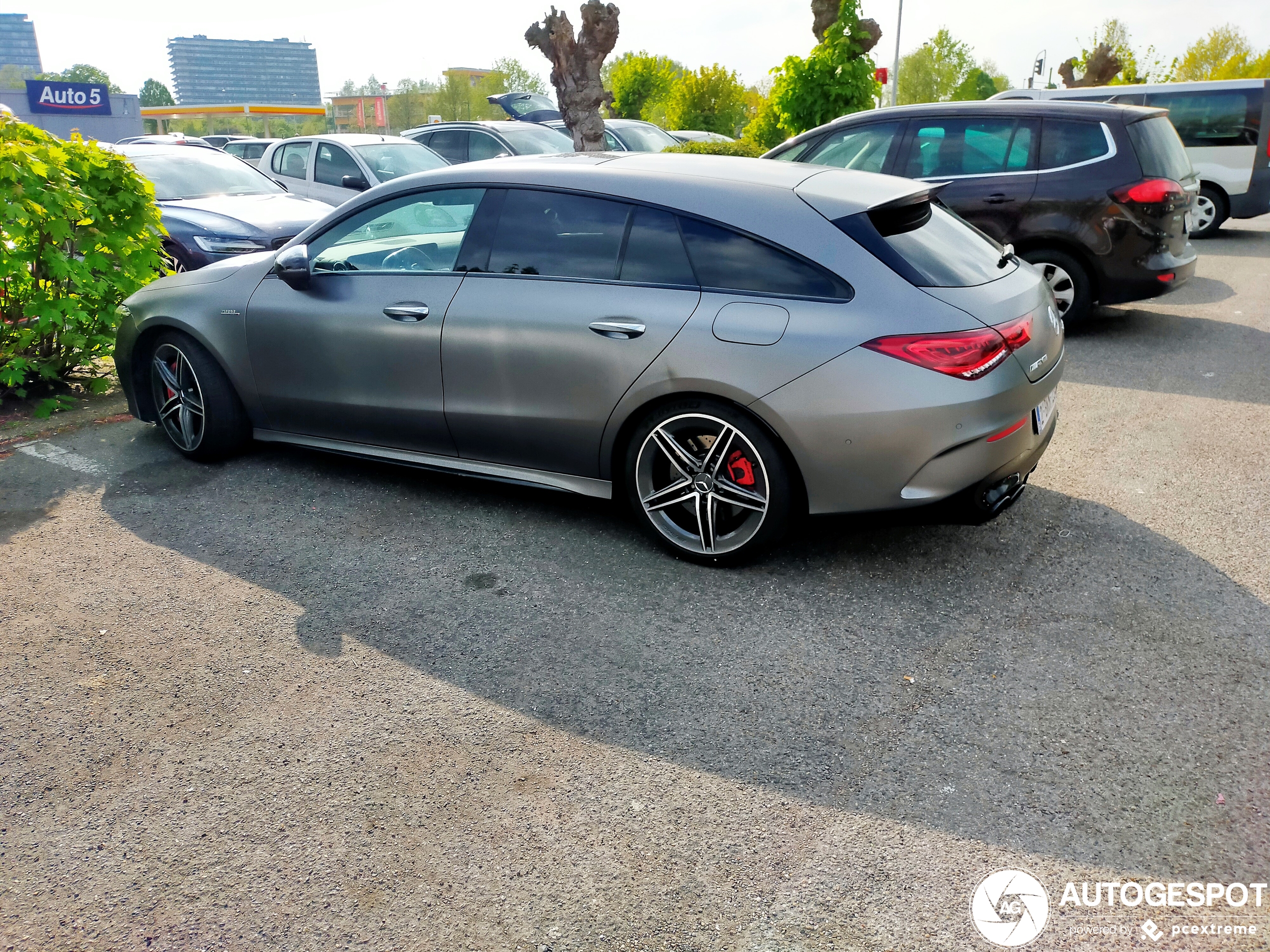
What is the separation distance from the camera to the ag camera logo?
7.85ft

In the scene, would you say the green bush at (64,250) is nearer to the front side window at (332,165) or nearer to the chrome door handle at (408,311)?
the chrome door handle at (408,311)

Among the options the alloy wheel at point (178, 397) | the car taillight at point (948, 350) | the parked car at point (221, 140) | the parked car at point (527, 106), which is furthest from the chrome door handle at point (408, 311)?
the parked car at point (221, 140)

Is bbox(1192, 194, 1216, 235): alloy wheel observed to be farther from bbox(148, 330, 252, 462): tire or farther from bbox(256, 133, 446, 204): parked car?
bbox(148, 330, 252, 462): tire

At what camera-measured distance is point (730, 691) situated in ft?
11.2

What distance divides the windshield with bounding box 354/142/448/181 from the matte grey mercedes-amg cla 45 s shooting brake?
7249mm

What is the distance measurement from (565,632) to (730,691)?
73cm

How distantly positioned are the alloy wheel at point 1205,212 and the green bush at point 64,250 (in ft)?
44.5

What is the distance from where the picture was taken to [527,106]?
27.3 metres

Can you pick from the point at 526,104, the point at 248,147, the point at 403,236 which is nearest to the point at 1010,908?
the point at 403,236

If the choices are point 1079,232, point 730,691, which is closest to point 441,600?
point 730,691

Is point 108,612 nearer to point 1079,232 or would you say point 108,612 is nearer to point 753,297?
point 753,297

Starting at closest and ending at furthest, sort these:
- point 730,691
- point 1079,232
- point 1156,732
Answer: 1. point 1156,732
2. point 730,691
3. point 1079,232

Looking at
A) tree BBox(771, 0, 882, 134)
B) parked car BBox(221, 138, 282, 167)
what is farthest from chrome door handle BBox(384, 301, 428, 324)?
parked car BBox(221, 138, 282, 167)

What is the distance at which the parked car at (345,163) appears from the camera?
12008 millimetres
